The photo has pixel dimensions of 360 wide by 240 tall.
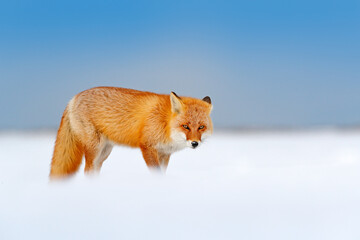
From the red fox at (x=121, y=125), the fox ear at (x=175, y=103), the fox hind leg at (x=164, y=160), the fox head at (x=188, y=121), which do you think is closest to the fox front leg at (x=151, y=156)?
the red fox at (x=121, y=125)

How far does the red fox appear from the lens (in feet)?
16.0

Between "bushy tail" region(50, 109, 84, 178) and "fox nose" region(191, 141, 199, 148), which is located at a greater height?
"fox nose" region(191, 141, 199, 148)

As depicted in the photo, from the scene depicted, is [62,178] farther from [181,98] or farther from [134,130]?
[181,98]

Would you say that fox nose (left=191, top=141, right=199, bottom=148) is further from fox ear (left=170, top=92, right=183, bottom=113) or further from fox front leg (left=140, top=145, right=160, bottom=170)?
fox front leg (left=140, top=145, right=160, bottom=170)

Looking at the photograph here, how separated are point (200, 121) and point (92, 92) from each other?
1.80 meters

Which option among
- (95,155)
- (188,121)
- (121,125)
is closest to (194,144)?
(188,121)

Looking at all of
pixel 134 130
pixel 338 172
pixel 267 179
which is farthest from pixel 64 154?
pixel 338 172

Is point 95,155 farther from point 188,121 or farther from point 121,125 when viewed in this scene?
point 188,121

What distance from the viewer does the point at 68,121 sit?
17.9 ft

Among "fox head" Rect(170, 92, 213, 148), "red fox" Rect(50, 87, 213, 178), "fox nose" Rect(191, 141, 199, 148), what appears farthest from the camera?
"red fox" Rect(50, 87, 213, 178)

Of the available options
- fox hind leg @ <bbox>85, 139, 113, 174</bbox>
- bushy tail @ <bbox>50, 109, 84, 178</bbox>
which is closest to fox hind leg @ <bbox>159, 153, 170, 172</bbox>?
fox hind leg @ <bbox>85, 139, 113, 174</bbox>

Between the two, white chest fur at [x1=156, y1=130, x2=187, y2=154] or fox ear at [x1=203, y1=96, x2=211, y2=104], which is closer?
white chest fur at [x1=156, y1=130, x2=187, y2=154]

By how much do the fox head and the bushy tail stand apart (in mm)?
1498

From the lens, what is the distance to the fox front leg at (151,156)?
4883 mm
